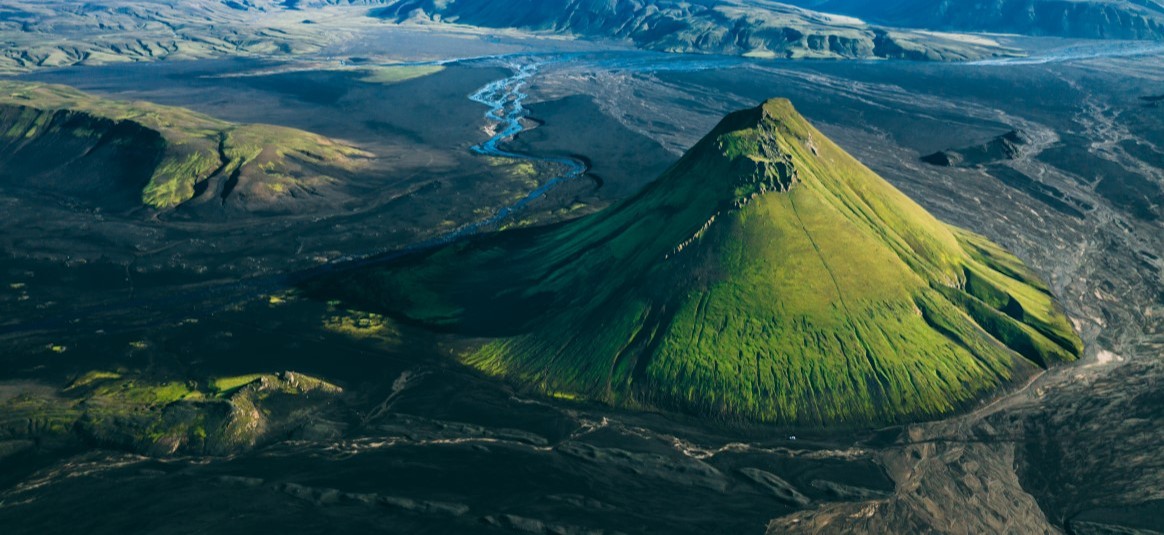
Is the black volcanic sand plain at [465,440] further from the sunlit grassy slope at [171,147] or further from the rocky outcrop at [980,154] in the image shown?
the rocky outcrop at [980,154]

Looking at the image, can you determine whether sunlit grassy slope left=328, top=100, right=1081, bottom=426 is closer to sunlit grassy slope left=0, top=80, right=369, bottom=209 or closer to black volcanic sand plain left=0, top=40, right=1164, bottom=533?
black volcanic sand plain left=0, top=40, right=1164, bottom=533

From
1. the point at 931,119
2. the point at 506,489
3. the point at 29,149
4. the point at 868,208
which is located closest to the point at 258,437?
the point at 506,489

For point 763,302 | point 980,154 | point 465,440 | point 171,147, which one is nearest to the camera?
point 465,440

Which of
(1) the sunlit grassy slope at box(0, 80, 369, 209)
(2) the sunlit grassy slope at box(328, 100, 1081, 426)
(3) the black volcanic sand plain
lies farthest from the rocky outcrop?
(1) the sunlit grassy slope at box(0, 80, 369, 209)

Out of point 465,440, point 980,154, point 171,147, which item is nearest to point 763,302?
point 465,440

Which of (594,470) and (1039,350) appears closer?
(594,470)

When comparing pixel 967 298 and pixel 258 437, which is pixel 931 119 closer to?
pixel 967 298

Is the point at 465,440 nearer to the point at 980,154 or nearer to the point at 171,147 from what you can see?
the point at 171,147
